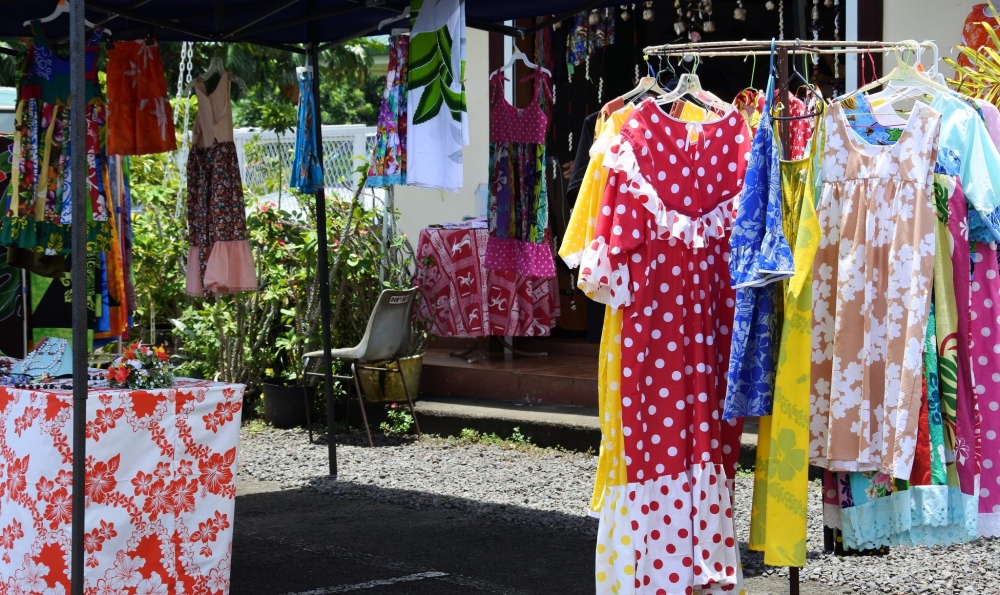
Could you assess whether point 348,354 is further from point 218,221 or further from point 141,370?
point 141,370

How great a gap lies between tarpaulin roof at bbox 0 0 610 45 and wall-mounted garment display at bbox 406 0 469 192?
50 cm

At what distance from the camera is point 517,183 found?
587 cm

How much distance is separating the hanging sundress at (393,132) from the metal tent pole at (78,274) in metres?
1.72

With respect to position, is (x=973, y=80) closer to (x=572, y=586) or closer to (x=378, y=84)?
(x=572, y=586)

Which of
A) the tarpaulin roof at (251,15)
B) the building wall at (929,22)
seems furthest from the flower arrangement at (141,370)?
the building wall at (929,22)

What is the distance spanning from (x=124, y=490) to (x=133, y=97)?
2.61m

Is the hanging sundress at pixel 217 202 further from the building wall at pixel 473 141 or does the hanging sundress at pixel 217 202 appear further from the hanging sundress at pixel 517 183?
the building wall at pixel 473 141

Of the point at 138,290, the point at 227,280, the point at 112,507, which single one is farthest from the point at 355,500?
the point at 138,290

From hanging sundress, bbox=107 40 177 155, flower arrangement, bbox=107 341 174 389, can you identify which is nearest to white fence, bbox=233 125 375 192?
hanging sundress, bbox=107 40 177 155

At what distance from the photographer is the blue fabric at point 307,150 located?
20.2 ft

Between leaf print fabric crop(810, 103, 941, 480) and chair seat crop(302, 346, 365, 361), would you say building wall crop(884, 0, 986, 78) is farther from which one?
chair seat crop(302, 346, 365, 361)

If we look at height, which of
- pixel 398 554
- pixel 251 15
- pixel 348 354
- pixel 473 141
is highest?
pixel 251 15

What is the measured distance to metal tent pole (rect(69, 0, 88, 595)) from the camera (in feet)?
10.8

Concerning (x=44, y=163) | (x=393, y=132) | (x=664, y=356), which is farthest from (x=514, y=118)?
(x=664, y=356)
